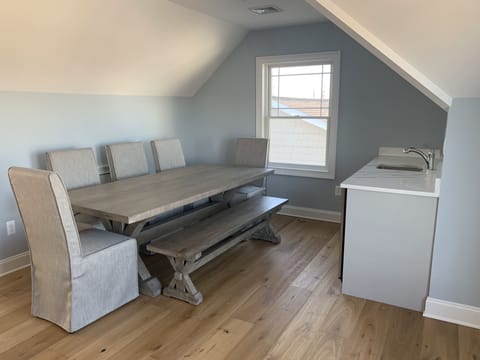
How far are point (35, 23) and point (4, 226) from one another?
1645mm

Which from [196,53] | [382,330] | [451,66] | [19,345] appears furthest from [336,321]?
[196,53]

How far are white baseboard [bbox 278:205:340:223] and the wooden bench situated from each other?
1.10 meters

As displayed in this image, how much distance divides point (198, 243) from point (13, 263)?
1.69 metres

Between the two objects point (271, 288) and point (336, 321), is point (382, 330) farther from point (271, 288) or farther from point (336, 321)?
point (271, 288)

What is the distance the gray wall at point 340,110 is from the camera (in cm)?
381

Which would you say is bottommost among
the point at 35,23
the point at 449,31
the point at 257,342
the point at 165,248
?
the point at 257,342

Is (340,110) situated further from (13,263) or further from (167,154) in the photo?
(13,263)

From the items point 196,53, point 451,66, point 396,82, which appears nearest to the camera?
point 451,66

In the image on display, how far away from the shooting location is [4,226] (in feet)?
10.0

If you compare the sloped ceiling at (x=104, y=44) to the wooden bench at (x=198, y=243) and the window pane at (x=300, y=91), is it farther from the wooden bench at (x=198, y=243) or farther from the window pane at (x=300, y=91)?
the wooden bench at (x=198, y=243)

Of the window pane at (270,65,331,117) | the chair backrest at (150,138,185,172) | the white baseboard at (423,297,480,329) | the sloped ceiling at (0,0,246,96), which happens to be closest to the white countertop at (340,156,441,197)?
the white baseboard at (423,297,480,329)

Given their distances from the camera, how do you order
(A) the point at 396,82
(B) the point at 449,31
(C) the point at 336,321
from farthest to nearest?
(A) the point at 396,82 → (C) the point at 336,321 → (B) the point at 449,31

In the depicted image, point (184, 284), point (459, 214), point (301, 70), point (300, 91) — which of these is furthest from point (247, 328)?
point (301, 70)

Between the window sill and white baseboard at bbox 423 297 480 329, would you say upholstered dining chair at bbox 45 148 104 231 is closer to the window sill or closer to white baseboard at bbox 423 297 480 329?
the window sill
